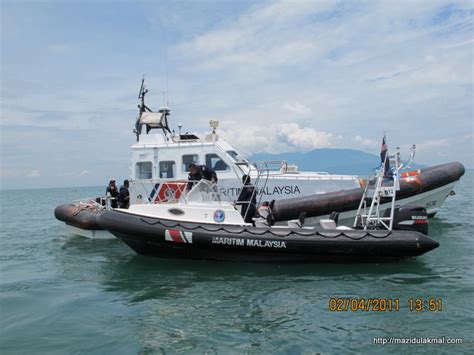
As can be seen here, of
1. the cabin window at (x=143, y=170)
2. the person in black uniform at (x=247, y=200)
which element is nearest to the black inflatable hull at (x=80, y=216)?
the cabin window at (x=143, y=170)

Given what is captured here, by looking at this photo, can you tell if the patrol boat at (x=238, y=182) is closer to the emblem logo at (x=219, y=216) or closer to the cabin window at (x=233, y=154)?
the cabin window at (x=233, y=154)

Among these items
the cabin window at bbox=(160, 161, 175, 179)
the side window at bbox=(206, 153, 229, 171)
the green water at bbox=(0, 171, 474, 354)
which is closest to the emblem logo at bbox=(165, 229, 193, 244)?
the green water at bbox=(0, 171, 474, 354)

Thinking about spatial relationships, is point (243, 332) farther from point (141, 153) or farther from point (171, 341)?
point (141, 153)

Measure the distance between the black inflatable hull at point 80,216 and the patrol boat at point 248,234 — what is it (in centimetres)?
264

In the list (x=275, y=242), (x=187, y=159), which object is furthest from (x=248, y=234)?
(x=187, y=159)

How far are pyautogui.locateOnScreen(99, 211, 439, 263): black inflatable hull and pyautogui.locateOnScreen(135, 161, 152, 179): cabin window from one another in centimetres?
331

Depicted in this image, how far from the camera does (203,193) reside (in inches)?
306

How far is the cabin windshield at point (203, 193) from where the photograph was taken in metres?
7.73

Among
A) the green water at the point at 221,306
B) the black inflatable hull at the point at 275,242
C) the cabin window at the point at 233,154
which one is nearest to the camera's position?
the green water at the point at 221,306

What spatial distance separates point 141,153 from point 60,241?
352cm

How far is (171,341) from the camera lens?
4.52m

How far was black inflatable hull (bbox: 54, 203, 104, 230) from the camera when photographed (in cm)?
1027

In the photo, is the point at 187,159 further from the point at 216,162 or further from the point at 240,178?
the point at 240,178
